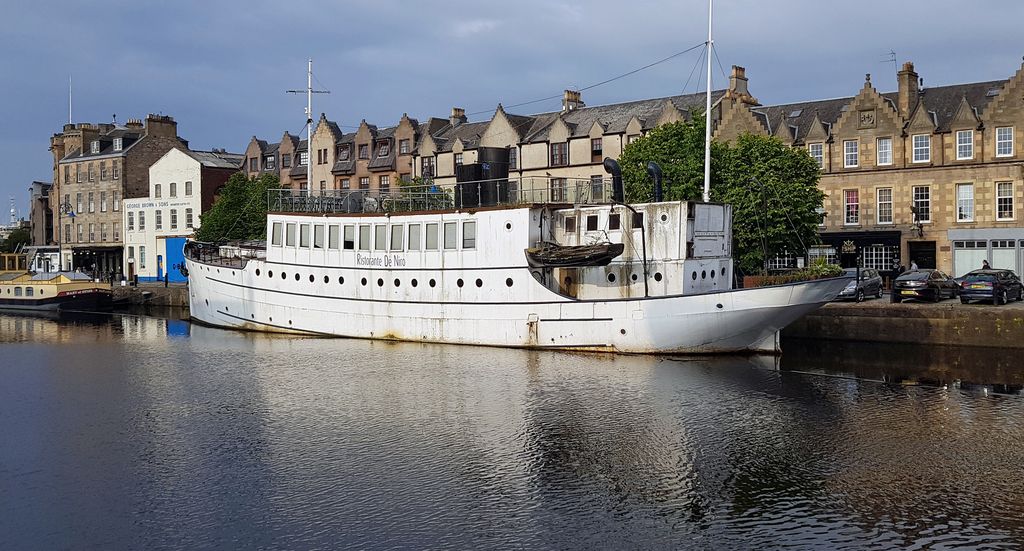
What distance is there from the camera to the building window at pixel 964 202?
5309 cm

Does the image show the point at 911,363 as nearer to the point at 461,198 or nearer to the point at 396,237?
the point at 461,198

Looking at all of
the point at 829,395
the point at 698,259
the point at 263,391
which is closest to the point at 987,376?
the point at 829,395

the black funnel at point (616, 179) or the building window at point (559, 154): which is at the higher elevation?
the building window at point (559, 154)

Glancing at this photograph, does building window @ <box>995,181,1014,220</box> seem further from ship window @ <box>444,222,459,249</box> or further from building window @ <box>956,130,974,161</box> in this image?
ship window @ <box>444,222,459,249</box>

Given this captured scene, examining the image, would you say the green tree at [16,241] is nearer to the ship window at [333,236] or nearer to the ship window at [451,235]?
the ship window at [333,236]

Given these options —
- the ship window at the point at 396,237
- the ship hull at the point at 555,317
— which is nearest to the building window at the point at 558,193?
the ship hull at the point at 555,317

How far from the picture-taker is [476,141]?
71125mm

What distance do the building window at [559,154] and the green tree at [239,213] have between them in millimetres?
22097

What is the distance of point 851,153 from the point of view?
56.9 meters

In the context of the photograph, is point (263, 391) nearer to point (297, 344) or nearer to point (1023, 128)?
point (297, 344)

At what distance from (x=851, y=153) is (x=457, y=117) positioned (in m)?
33.7

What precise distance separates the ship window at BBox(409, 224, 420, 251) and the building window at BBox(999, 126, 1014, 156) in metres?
34.6

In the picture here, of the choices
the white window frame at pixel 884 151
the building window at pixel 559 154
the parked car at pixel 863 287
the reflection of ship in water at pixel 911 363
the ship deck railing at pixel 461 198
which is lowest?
the reflection of ship in water at pixel 911 363

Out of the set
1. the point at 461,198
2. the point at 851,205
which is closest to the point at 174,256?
the point at 461,198
